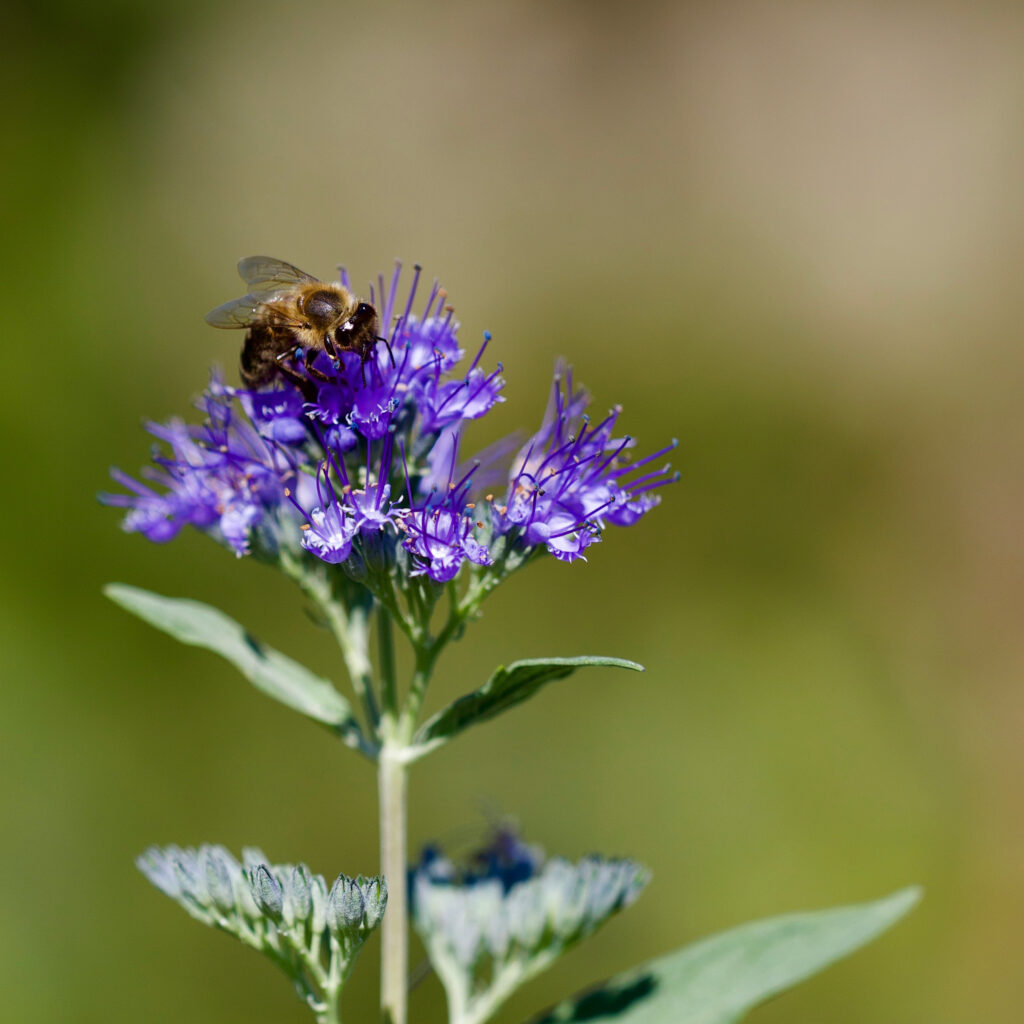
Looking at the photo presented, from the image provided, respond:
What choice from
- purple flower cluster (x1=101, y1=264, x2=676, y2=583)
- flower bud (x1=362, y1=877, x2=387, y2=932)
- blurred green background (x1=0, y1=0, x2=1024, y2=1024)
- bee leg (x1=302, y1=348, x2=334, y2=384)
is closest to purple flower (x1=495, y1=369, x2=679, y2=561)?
purple flower cluster (x1=101, y1=264, x2=676, y2=583)

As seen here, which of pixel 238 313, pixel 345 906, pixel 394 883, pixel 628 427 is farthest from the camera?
pixel 628 427

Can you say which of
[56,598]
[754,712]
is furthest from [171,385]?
[754,712]

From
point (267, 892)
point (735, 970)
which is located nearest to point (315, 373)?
point (267, 892)

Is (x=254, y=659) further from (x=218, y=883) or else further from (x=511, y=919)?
(x=511, y=919)

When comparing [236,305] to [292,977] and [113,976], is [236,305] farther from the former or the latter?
[113,976]

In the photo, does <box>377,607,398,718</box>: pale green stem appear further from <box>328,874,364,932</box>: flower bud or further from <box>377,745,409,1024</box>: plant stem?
<box>328,874,364,932</box>: flower bud

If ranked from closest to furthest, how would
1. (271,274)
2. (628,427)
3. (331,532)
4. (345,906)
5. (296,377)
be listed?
(345,906) → (331,532) → (296,377) → (271,274) → (628,427)
